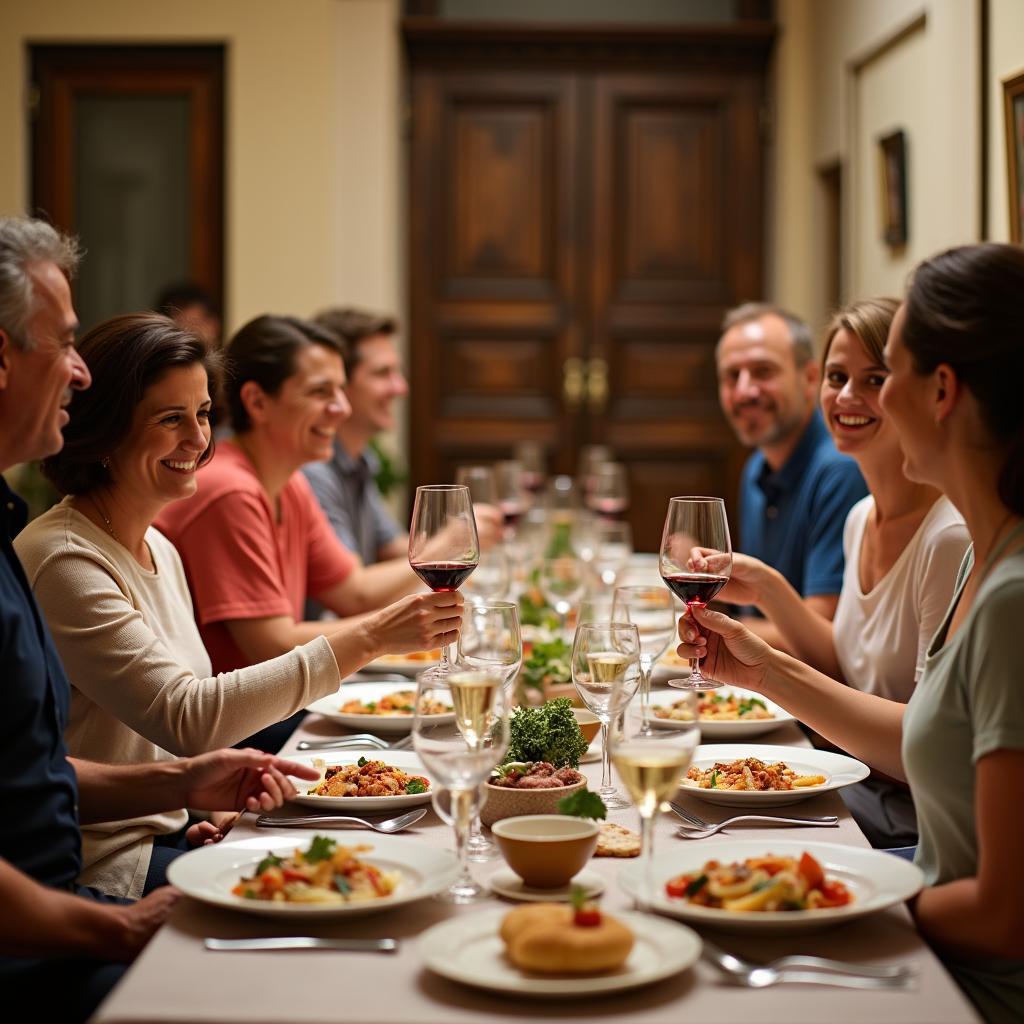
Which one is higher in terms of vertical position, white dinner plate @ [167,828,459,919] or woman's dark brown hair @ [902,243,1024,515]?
woman's dark brown hair @ [902,243,1024,515]

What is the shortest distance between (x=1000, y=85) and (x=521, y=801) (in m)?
2.83

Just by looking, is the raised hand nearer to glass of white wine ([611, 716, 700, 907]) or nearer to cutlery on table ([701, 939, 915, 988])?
glass of white wine ([611, 716, 700, 907])

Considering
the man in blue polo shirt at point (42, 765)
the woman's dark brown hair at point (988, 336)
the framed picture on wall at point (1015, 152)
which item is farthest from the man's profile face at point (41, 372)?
the framed picture on wall at point (1015, 152)

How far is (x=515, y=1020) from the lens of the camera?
1.12 metres

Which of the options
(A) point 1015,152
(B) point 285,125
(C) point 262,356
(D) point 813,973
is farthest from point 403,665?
(B) point 285,125

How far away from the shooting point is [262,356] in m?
3.03

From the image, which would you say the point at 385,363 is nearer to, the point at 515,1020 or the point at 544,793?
the point at 544,793

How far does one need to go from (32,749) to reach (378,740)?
623mm

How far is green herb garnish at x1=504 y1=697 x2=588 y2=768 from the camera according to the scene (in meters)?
1.72

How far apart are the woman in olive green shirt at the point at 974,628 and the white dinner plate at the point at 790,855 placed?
48 mm

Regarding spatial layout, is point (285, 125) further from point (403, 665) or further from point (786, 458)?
point (403, 665)

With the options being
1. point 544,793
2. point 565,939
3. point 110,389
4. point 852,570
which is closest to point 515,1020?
point 565,939

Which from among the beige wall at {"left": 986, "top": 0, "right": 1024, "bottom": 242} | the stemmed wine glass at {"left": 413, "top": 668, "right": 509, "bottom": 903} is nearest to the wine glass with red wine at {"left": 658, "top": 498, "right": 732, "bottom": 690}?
the stemmed wine glass at {"left": 413, "top": 668, "right": 509, "bottom": 903}

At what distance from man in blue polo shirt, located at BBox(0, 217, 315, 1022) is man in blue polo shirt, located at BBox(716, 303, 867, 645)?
172 cm
